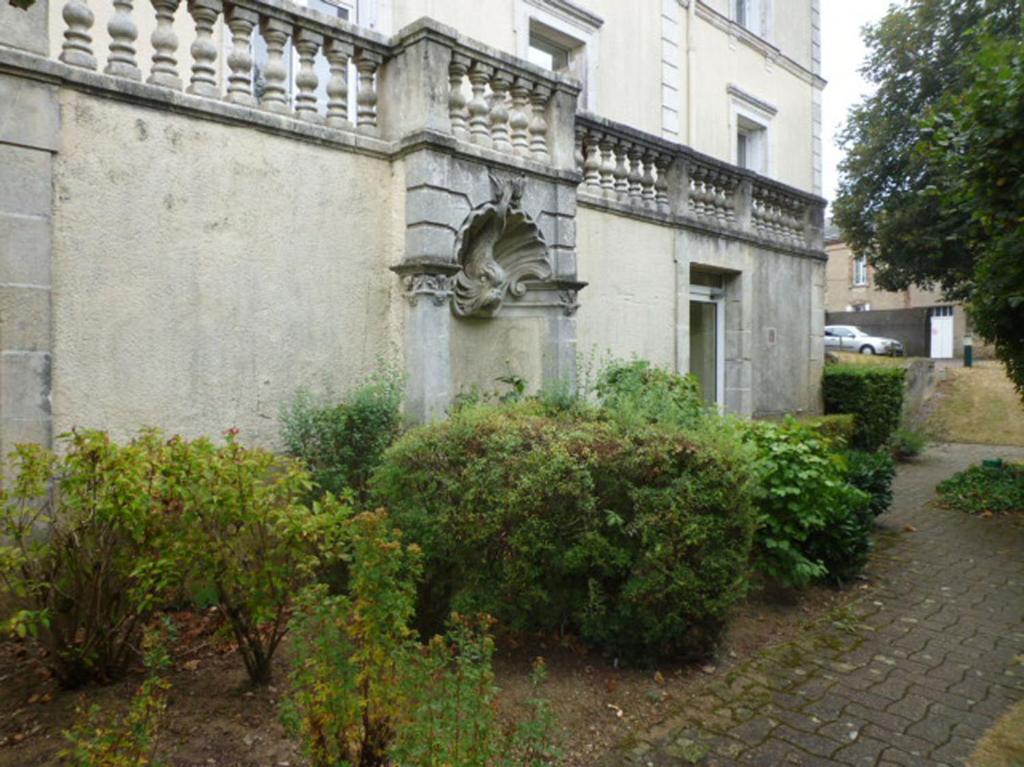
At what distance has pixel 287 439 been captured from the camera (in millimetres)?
4781

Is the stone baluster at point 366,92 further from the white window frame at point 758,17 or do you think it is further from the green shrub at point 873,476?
the white window frame at point 758,17

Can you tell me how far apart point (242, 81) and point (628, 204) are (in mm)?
4445

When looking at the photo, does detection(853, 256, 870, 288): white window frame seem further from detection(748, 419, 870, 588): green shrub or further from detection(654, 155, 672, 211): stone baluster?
detection(748, 419, 870, 588): green shrub

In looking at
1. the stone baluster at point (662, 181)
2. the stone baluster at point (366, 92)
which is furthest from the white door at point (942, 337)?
the stone baluster at point (366, 92)

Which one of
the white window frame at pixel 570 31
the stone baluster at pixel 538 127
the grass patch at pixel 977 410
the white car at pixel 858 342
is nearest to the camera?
the stone baluster at pixel 538 127

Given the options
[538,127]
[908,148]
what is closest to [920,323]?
[908,148]

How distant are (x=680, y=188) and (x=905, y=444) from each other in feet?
21.0

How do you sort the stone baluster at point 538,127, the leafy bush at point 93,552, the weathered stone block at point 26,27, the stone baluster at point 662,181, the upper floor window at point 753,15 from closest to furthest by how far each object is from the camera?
the leafy bush at point 93,552 < the weathered stone block at point 26,27 < the stone baluster at point 538,127 < the stone baluster at point 662,181 < the upper floor window at point 753,15

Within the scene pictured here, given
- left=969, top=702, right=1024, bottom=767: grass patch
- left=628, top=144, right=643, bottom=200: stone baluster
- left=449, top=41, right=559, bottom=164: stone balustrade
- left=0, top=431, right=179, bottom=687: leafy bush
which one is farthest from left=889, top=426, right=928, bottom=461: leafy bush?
left=0, top=431, right=179, bottom=687: leafy bush

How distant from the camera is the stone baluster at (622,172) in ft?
26.1

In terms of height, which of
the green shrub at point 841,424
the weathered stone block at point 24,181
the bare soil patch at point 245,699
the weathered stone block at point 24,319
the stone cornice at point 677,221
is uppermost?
the stone cornice at point 677,221

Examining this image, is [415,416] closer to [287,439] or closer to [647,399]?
[287,439]

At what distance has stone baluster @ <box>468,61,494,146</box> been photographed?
5.97 metres

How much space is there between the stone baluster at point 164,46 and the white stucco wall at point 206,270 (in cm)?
25
